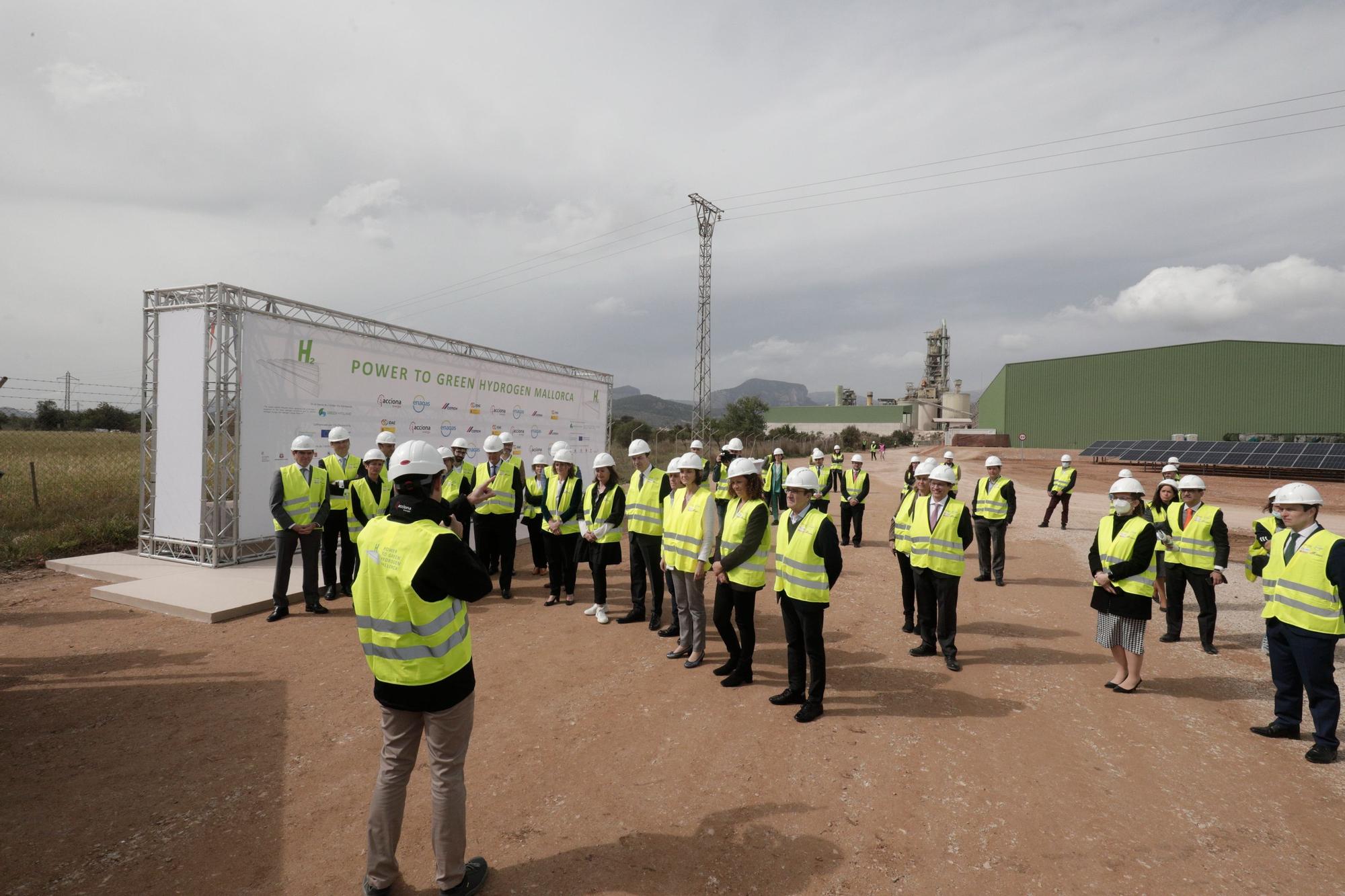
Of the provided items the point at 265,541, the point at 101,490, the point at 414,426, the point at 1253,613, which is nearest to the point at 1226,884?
the point at 1253,613

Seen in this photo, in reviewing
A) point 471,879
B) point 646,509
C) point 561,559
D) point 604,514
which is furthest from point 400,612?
point 561,559

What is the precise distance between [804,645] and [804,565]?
2.38 feet

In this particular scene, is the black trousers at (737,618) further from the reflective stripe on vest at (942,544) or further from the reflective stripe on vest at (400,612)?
the reflective stripe on vest at (400,612)

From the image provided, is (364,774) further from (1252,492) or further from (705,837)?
(1252,492)

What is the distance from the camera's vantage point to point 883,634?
718 centimetres

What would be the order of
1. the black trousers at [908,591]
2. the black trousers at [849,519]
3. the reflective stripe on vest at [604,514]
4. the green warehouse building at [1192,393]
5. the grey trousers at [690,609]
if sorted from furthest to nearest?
1. the green warehouse building at [1192,393]
2. the black trousers at [849,519]
3. the reflective stripe on vest at [604,514]
4. the black trousers at [908,591]
5. the grey trousers at [690,609]

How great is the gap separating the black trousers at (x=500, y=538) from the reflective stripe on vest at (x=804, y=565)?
4645mm

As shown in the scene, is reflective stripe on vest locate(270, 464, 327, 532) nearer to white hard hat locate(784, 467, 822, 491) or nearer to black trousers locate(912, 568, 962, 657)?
white hard hat locate(784, 467, 822, 491)

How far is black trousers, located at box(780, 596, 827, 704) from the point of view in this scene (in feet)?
16.1

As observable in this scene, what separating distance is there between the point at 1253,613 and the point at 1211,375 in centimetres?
4761

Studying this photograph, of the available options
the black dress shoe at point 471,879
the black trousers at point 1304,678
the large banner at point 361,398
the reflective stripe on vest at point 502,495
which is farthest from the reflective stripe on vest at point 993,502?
the black dress shoe at point 471,879

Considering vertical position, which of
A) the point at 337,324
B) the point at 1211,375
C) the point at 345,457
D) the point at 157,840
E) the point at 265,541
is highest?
the point at 1211,375

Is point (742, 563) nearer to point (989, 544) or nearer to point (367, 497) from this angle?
point (367, 497)

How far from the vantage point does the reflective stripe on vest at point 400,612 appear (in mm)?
2809
